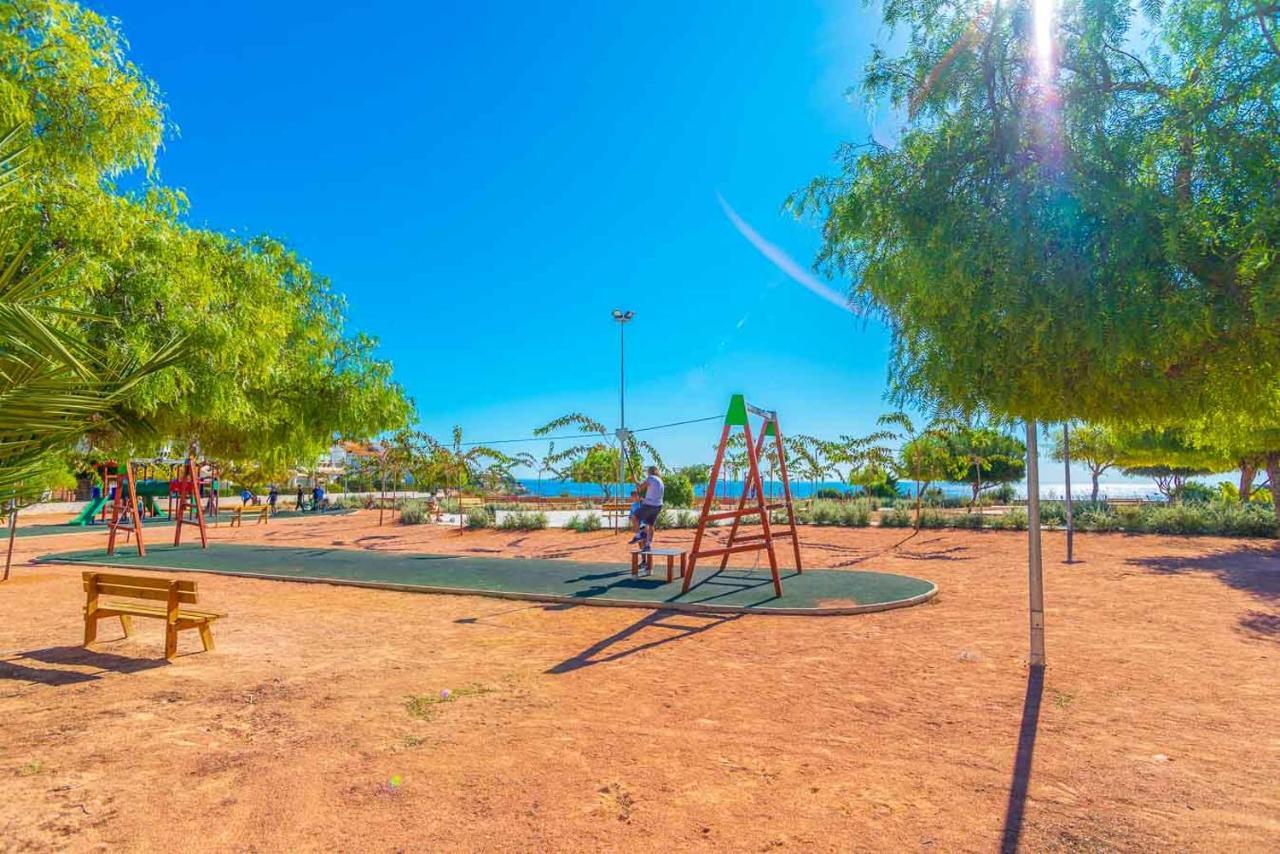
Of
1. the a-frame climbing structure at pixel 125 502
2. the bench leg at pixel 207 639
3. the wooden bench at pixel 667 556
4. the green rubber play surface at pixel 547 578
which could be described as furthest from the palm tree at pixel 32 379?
the a-frame climbing structure at pixel 125 502

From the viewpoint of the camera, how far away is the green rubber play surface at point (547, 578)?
982 centimetres

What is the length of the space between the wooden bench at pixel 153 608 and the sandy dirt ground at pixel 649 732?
278mm

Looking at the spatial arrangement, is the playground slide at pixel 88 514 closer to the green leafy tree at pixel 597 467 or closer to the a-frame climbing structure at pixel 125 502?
the a-frame climbing structure at pixel 125 502

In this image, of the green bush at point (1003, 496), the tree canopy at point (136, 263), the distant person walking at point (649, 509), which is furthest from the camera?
the green bush at point (1003, 496)

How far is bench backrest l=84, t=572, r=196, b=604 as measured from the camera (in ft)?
22.9

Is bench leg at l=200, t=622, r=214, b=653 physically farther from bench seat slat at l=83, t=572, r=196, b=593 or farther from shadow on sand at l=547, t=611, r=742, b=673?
shadow on sand at l=547, t=611, r=742, b=673

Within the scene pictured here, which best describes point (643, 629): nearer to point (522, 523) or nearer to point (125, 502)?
point (125, 502)

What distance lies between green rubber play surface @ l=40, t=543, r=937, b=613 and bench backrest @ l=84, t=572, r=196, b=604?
4.36 metres

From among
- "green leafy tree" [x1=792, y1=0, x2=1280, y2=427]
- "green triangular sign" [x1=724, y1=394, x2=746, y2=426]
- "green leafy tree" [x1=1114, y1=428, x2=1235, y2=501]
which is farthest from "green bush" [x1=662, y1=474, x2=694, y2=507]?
"green leafy tree" [x1=792, y1=0, x2=1280, y2=427]

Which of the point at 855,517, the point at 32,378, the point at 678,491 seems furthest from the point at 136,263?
the point at 678,491

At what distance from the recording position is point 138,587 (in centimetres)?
729

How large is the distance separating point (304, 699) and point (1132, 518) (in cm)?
2077

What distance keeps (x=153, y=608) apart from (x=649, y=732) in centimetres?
572

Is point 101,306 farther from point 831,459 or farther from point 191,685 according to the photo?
point 831,459
